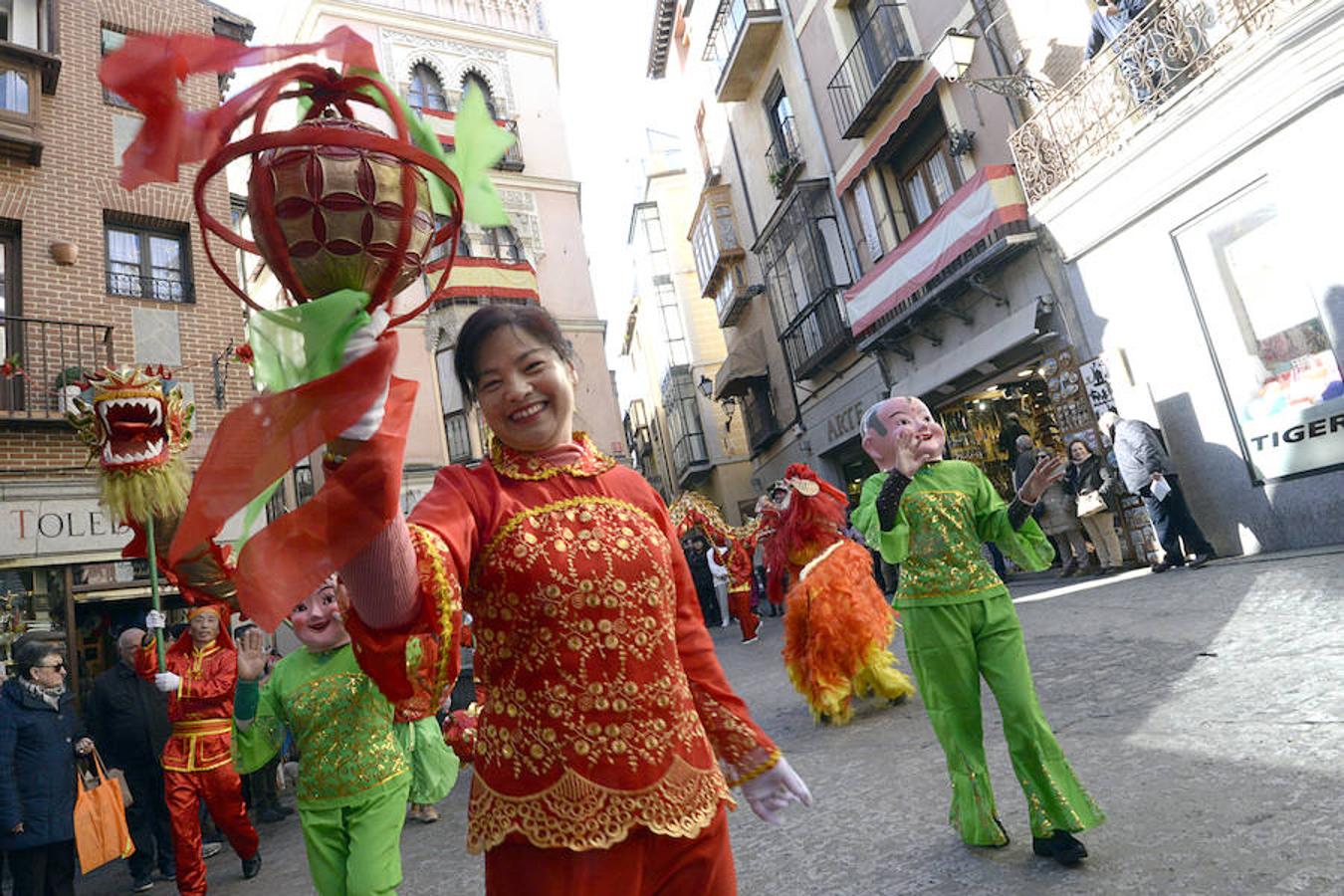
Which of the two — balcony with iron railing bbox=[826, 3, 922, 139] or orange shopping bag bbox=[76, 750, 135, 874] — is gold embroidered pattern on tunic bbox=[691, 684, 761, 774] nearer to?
orange shopping bag bbox=[76, 750, 135, 874]

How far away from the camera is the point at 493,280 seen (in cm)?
1855

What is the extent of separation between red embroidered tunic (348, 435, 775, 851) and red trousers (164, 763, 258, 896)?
4.61 m

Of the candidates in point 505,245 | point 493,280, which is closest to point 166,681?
point 493,280

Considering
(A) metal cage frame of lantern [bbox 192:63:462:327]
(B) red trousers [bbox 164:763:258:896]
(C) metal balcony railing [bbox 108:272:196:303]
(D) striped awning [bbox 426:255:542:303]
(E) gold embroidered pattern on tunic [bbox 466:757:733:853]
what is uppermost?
(D) striped awning [bbox 426:255:542:303]

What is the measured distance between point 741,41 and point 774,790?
1860 centimetres

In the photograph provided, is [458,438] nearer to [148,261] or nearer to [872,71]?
[148,261]

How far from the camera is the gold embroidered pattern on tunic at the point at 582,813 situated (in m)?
1.49

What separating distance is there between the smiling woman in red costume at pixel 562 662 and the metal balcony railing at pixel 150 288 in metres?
11.6

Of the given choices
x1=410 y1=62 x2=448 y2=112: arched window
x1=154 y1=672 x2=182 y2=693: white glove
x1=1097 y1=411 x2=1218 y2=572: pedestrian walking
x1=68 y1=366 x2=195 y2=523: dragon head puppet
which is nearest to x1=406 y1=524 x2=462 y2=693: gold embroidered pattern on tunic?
x1=68 y1=366 x2=195 y2=523: dragon head puppet

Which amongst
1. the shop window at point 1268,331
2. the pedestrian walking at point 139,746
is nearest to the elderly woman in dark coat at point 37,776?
the pedestrian walking at point 139,746

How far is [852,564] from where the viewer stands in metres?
6.47

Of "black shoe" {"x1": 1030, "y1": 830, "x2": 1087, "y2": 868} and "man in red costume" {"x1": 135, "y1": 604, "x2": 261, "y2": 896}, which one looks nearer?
"black shoe" {"x1": 1030, "y1": 830, "x2": 1087, "y2": 868}

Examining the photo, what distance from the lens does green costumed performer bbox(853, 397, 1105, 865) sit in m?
3.02

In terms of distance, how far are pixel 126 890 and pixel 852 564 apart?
19.6ft
